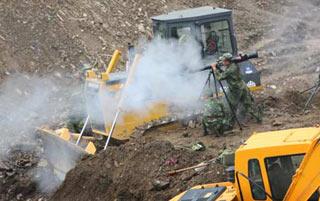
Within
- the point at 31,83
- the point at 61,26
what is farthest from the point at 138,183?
the point at 61,26

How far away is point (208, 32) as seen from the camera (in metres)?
15.4

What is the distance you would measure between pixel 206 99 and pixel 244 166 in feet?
20.5

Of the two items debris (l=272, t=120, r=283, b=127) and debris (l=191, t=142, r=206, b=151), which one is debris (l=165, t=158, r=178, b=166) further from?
debris (l=272, t=120, r=283, b=127)

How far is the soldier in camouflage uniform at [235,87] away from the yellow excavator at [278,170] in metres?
5.07

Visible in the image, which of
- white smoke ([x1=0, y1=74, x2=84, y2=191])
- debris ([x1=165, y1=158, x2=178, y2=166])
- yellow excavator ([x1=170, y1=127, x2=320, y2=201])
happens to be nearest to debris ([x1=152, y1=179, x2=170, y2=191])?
debris ([x1=165, y1=158, x2=178, y2=166])

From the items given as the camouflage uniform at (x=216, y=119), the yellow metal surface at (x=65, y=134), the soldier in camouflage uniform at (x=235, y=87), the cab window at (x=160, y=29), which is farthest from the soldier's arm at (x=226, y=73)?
the yellow metal surface at (x=65, y=134)

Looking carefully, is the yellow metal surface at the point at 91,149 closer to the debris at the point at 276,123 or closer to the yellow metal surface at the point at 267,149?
the debris at the point at 276,123

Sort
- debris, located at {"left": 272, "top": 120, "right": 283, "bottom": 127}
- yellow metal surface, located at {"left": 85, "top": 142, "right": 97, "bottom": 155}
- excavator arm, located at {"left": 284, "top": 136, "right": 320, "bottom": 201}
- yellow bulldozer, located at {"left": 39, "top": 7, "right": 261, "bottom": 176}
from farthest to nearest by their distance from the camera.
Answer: yellow bulldozer, located at {"left": 39, "top": 7, "right": 261, "bottom": 176}, yellow metal surface, located at {"left": 85, "top": 142, "right": 97, "bottom": 155}, debris, located at {"left": 272, "top": 120, "right": 283, "bottom": 127}, excavator arm, located at {"left": 284, "top": 136, "right": 320, "bottom": 201}

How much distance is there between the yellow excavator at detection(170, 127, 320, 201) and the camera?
7.47 metres

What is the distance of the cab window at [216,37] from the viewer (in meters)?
15.3

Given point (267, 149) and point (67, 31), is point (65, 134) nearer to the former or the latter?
point (267, 149)

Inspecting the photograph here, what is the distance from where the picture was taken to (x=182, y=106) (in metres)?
14.3

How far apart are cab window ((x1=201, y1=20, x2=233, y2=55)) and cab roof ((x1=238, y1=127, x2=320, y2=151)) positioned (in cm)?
687

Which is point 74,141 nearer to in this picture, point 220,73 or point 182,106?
point 182,106
